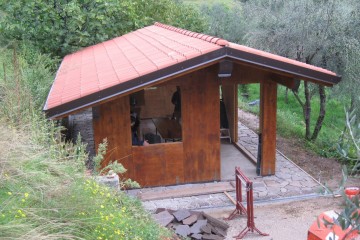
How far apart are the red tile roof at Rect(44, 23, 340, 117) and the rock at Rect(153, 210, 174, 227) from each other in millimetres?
2318

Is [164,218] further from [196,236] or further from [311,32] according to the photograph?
[311,32]

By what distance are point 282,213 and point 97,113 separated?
13.7 feet

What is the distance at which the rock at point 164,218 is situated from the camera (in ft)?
23.9

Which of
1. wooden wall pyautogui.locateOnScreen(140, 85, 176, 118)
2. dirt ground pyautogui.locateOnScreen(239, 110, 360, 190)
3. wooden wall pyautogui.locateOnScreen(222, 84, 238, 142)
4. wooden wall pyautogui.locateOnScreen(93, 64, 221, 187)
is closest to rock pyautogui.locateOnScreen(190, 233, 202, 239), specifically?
wooden wall pyautogui.locateOnScreen(93, 64, 221, 187)

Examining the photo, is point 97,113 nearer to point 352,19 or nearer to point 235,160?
point 235,160

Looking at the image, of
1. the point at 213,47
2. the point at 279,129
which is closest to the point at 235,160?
the point at 213,47

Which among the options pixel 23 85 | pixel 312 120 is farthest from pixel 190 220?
pixel 312 120

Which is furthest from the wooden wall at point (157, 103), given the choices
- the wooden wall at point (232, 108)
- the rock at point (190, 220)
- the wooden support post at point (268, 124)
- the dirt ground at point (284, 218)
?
the rock at point (190, 220)

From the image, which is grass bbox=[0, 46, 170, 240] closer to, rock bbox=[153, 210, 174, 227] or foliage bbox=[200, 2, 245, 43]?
rock bbox=[153, 210, 174, 227]

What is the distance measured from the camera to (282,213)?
834 cm

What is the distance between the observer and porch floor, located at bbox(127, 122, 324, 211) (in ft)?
28.7

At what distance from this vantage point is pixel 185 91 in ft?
30.3

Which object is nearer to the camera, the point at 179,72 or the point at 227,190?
the point at 179,72

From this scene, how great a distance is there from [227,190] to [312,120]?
12.1 meters
